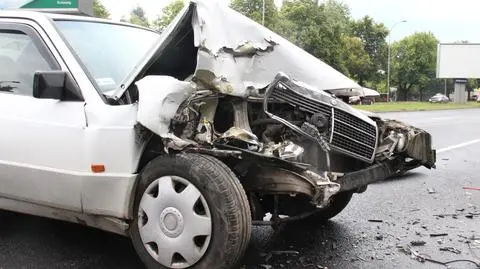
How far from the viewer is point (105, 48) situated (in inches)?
173

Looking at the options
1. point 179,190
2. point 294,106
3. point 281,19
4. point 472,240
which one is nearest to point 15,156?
point 179,190

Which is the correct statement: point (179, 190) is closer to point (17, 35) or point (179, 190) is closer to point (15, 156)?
point (15, 156)

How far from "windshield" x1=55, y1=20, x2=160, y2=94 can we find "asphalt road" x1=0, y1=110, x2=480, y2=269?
1.26 metres

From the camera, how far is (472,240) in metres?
4.59

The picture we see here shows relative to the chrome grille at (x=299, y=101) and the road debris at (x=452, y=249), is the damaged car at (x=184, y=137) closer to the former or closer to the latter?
the chrome grille at (x=299, y=101)

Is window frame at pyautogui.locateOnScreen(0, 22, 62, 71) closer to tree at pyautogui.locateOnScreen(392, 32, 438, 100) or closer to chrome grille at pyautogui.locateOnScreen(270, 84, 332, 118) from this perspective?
chrome grille at pyautogui.locateOnScreen(270, 84, 332, 118)

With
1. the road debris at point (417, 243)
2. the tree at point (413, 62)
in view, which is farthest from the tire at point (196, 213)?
the tree at point (413, 62)

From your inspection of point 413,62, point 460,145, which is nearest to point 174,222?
point 460,145

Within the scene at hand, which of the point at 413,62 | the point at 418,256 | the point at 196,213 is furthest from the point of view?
the point at 413,62

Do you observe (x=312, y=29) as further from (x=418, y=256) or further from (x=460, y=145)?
(x=418, y=256)

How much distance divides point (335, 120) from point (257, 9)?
42.7m

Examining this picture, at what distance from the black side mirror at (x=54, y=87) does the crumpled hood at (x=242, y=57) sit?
0.86 meters

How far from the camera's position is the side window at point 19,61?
4094mm

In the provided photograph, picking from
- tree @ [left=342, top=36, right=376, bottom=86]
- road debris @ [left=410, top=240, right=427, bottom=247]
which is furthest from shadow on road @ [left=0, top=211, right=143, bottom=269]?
tree @ [left=342, top=36, right=376, bottom=86]
